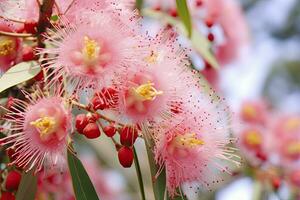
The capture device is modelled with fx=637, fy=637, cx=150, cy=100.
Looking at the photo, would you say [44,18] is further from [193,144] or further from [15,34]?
[193,144]

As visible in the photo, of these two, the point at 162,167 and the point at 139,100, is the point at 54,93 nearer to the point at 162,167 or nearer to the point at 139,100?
the point at 139,100

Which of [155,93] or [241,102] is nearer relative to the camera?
[155,93]

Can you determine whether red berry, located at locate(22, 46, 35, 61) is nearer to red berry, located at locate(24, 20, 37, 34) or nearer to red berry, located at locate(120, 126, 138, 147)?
red berry, located at locate(24, 20, 37, 34)

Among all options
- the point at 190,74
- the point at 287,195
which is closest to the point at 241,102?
the point at 287,195

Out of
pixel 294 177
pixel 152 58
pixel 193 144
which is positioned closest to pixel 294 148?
pixel 294 177

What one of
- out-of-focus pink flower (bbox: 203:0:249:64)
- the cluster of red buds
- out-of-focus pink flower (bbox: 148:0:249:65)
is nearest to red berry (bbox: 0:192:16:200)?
the cluster of red buds

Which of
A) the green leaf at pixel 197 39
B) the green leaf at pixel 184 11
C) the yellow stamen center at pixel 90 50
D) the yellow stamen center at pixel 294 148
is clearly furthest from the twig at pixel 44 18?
the yellow stamen center at pixel 294 148
